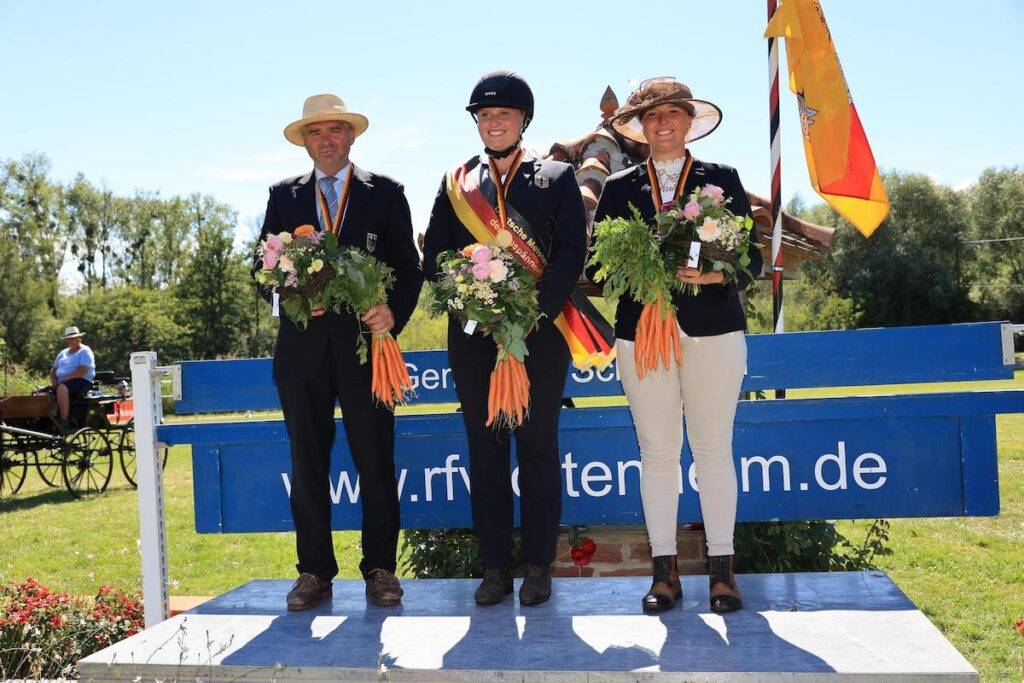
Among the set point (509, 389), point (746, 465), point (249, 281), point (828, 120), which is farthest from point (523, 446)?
point (249, 281)

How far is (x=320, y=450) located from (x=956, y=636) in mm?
3717

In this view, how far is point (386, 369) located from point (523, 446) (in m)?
0.65

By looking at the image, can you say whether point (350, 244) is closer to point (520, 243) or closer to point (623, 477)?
point (520, 243)

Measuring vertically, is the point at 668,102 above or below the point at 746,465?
above

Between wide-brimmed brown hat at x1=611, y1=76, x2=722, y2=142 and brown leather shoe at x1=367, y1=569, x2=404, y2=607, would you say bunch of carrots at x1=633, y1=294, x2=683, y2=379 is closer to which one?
wide-brimmed brown hat at x1=611, y1=76, x2=722, y2=142

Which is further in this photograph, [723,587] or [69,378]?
[69,378]

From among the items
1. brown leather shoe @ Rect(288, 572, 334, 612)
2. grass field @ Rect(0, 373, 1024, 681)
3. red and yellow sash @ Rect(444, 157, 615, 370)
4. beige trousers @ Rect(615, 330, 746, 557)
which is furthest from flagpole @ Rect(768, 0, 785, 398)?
brown leather shoe @ Rect(288, 572, 334, 612)

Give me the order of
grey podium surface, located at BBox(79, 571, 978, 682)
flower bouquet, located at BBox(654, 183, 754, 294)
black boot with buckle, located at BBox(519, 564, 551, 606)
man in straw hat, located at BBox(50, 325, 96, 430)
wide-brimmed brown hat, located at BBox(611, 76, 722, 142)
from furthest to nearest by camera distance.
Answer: man in straw hat, located at BBox(50, 325, 96, 430)
black boot with buckle, located at BBox(519, 564, 551, 606)
wide-brimmed brown hat, located at BBox(611, 76, 722, 142)
flower bouquet, located at BBox(654, 183, 754, 294)
grey podium surface, located at BBox(79, 571, 978, 682)

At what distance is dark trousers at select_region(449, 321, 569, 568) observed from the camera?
3680mm

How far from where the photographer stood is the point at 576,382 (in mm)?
4746

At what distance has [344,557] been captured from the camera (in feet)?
26.4

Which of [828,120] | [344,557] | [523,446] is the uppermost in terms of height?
[828,120]

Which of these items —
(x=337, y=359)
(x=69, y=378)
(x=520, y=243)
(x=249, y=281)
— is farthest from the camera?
(x=249, y=281)

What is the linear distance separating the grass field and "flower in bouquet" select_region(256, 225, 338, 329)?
2.02 meters
